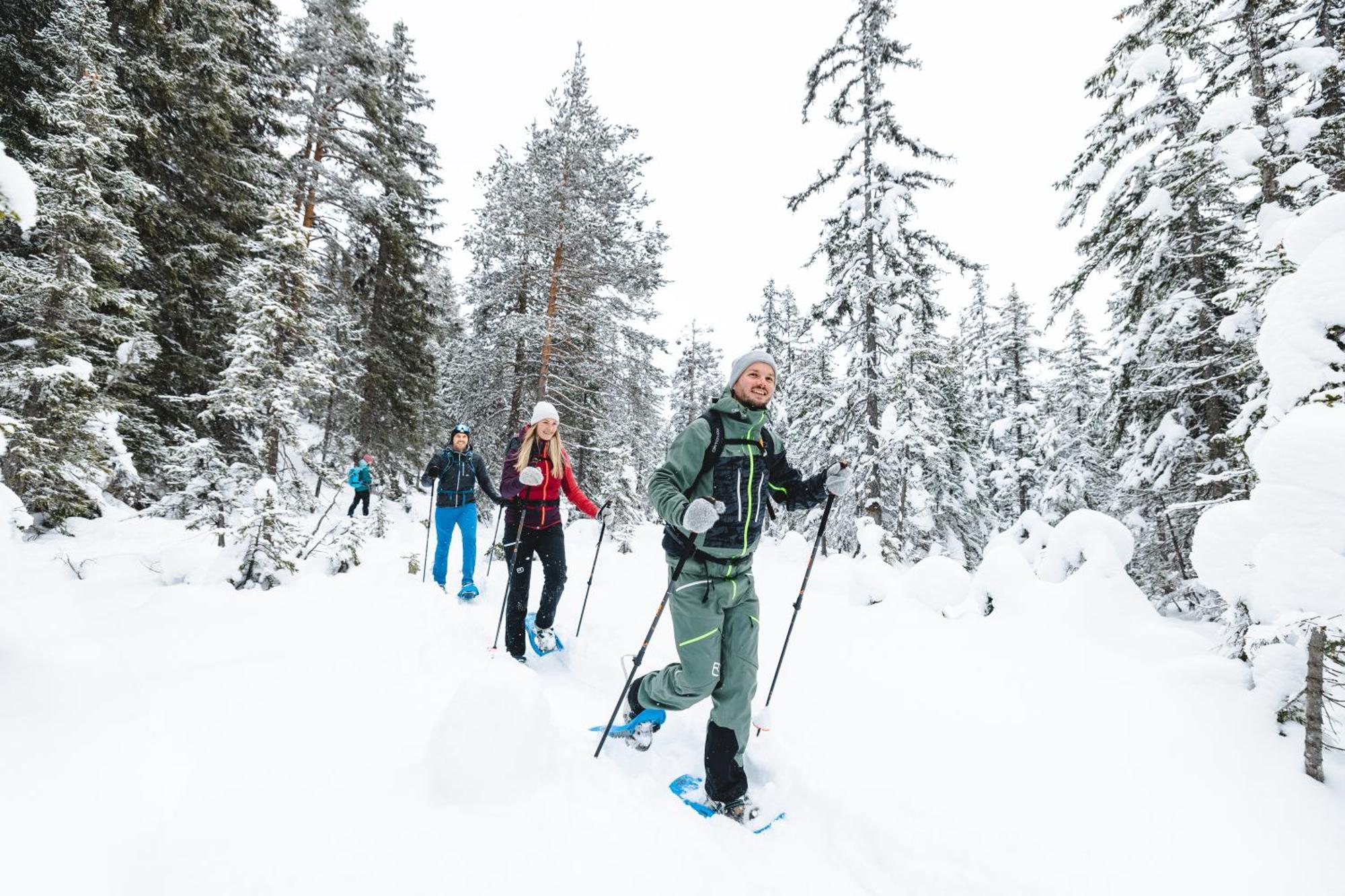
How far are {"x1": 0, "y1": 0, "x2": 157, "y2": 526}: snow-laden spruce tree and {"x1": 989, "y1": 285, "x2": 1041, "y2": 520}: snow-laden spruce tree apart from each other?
32.8 meters

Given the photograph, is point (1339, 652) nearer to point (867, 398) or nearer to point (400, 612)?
point (400, 612)

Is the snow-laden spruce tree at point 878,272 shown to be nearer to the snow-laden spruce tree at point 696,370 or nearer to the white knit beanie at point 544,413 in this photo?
the white knit beanie at point 544,413

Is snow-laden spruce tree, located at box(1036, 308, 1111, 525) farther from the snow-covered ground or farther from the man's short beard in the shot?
the man's short beard

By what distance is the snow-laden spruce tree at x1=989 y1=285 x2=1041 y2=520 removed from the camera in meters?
28.8

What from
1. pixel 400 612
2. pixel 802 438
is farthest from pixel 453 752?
pixel 802 438

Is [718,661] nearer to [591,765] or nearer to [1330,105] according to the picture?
[591,765]

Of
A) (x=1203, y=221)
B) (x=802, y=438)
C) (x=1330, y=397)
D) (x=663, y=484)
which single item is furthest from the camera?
(x=802, y=438)

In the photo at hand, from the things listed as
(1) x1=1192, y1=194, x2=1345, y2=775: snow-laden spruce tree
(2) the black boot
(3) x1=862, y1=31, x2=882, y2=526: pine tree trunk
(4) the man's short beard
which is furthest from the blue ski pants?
(3) x1=862, y1=31, x2=882, y2=526: pine tree trunk

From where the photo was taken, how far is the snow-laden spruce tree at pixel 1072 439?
79.6 ft

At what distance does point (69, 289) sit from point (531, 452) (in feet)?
25.8

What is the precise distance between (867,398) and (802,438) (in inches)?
443

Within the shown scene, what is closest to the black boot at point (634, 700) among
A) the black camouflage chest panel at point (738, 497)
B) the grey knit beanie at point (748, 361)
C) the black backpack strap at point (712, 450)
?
the black camouflage chest panel at point (738, 497)

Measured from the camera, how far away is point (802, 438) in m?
26.1

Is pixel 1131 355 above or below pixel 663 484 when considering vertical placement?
above
